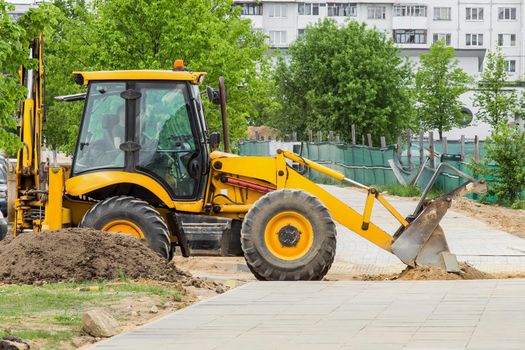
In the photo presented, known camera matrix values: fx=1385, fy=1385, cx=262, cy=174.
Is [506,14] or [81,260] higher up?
[506,14]

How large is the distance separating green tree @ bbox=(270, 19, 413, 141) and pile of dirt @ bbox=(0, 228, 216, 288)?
64.3 meters

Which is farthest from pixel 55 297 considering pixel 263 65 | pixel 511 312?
pixel 263 65

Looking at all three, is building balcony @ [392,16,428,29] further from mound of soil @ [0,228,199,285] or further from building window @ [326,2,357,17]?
mound of soil @ [0,228,199,285]

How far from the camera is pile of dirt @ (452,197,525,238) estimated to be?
29.0 metres

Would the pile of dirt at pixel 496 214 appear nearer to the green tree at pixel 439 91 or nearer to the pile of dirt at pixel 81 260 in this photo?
the pile of dirt at pixel 81 260

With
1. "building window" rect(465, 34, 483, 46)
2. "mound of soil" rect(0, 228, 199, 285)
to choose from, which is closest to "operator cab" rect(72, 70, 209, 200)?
"mound of soil" rect(0, 228, 199, 285)

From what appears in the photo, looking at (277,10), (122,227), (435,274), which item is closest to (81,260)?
(122,227)

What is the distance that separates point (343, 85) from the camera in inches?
3270

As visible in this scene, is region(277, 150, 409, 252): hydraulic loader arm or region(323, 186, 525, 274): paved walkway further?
region(323, 186, 525, 274): paved walkway

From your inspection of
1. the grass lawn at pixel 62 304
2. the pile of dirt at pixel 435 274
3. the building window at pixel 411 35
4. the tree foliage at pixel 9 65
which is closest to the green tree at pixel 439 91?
the building window at pixel 411 35

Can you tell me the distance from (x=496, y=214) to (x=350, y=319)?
2035 centimetres

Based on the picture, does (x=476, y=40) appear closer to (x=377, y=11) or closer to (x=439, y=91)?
(x=377, y=11)

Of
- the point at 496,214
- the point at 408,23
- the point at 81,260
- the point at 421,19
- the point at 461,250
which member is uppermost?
the point at 421,19

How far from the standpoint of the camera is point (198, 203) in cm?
1888
